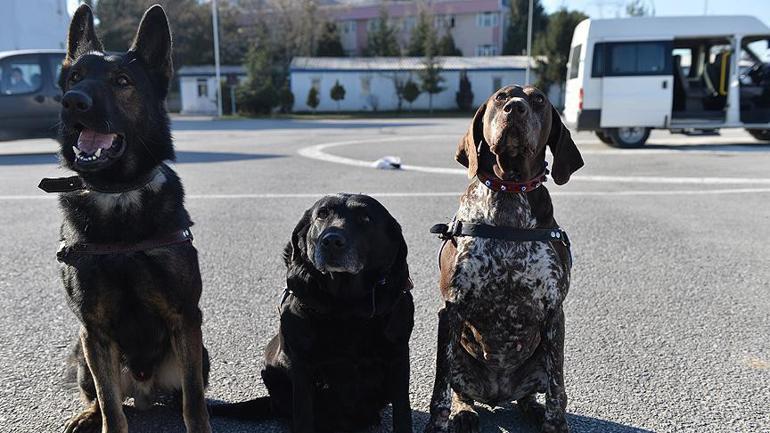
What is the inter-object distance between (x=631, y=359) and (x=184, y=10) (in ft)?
188

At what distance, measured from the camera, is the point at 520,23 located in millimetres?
60812

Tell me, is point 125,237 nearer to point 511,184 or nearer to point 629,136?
point 511,184

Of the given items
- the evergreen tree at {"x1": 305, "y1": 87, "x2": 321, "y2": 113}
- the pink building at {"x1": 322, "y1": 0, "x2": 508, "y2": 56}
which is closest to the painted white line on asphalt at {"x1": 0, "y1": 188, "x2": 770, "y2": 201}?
the evergreen tree at {"x1": 305, "y1": 87, "x2": 321, "y2": 113}

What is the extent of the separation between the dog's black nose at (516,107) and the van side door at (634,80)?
43.3 feet

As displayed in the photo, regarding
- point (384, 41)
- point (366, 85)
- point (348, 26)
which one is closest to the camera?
point (366, 85)

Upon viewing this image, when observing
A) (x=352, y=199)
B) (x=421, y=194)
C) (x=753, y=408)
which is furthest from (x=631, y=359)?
(x=421, y=194)

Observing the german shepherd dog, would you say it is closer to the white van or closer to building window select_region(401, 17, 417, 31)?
the white van

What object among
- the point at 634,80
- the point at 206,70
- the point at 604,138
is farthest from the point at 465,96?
the point at 634,80

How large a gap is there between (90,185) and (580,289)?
3748 millimetres

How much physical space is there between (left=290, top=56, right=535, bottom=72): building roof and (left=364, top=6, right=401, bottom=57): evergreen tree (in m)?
8.09

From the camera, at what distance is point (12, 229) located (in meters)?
6.95

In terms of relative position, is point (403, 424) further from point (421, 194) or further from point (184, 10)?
point (184, 10)

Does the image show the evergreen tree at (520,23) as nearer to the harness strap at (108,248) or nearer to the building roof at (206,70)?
the building roof at (206,70)

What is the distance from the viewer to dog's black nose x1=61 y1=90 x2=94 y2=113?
2338mm
